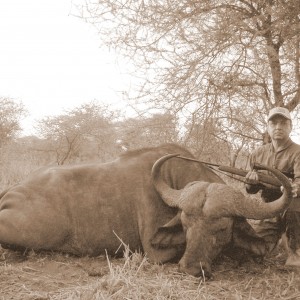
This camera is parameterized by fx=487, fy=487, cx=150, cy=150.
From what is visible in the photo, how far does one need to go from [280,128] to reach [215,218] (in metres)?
1.46

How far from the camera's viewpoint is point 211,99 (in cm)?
644

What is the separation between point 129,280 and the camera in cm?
338

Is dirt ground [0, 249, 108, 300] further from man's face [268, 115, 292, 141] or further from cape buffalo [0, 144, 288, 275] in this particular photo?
man's face [268, 115, 292, 141]

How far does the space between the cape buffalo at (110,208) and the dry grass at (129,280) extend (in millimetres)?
178

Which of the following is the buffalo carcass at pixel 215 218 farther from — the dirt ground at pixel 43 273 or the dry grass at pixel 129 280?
the dirt ground at pixel 43 273

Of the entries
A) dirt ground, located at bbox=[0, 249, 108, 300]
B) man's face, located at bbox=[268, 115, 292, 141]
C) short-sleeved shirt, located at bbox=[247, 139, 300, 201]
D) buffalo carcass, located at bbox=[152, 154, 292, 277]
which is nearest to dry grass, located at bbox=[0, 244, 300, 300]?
dirt ground, located at bbox=[0, 249, 108, 300]

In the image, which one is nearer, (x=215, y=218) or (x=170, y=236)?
(x=215, y=218)

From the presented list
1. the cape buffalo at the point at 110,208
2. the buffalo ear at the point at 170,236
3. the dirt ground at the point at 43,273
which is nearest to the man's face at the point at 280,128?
the cape buffalo at the point at 110,208

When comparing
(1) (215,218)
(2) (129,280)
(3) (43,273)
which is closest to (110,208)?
(3) (43,273)

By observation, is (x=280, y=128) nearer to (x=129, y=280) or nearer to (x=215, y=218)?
(x=215, y=218)

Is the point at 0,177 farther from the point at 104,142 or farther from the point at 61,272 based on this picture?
the point at 61,272

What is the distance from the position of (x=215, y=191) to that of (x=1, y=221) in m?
2.01

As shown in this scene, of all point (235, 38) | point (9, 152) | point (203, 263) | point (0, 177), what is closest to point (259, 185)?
point (203, 263)

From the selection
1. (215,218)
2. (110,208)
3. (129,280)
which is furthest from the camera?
(110,208)
